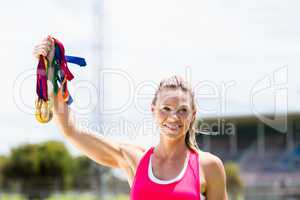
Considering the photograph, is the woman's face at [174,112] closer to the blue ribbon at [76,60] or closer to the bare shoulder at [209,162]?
the bare shoulder at [209,162]

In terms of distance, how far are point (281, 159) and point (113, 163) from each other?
25.1 meters

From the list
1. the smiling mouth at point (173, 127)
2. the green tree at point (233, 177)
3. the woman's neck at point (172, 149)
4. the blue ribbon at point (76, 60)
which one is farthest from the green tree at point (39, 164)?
the smiling mouth at point (173, 127)

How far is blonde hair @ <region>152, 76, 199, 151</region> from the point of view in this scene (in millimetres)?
2480

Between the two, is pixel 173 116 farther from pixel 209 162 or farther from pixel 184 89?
pixel 209 162

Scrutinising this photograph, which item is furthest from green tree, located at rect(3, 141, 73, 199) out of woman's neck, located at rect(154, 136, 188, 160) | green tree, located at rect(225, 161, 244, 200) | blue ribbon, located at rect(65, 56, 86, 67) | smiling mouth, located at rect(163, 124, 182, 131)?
smiling mouth, located at rect(163, 124, 182, 131)

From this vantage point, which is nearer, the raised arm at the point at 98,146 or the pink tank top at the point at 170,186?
the pink tank top at the point at 170,186

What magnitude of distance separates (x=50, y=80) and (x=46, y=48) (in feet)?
0.43

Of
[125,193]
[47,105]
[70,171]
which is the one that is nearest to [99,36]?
[125,193]

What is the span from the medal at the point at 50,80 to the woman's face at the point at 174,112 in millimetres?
449

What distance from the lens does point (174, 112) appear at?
8.07 ft

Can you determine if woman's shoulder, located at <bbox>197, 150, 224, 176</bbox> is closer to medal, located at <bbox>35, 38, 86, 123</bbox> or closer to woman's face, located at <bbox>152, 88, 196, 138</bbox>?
woman's face, located at <bbox>152, 88, 196, 138</bbox>

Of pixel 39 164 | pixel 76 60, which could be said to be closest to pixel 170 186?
pixel 76 60

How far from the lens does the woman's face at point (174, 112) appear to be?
2455mm

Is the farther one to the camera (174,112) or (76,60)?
(76,60)
